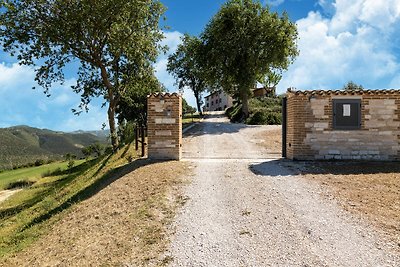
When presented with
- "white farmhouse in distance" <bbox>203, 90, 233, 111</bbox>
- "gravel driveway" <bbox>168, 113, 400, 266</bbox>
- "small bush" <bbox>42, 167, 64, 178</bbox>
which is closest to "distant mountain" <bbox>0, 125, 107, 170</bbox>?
"white farmhouse in distance" <bbox>203, 90, 233, 111</bbox>

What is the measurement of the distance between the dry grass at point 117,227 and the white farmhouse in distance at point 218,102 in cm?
7631

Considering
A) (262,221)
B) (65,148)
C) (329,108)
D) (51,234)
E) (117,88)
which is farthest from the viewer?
(65,148)

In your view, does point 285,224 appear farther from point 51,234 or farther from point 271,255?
point 51,234

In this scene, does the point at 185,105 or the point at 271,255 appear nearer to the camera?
the point at 271,255

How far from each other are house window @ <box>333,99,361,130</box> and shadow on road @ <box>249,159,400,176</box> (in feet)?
5.13

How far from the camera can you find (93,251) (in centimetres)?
744

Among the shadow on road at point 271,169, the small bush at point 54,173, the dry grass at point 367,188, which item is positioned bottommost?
the small bush at point 54,173

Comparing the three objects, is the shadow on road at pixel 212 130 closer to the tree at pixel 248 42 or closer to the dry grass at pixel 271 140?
the dry grass at pixel 271 140

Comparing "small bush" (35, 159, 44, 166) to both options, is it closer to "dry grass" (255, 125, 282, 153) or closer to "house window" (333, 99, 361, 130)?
"dry grass" (255, 125, 282, 153)

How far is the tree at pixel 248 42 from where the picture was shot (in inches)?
1318

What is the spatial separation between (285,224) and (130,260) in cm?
363

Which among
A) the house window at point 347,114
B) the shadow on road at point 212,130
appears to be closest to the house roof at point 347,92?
the house window at point 347,114

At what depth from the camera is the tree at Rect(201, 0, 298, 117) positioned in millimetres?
33469

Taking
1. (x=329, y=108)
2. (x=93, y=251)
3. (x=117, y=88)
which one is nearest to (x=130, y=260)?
(x=93, y=251)
